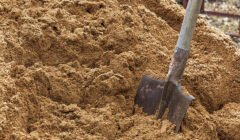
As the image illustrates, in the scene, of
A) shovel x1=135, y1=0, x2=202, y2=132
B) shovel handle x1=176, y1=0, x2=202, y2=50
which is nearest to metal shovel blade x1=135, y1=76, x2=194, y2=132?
shovel x1=135, y1=0, x2=202, y2=132

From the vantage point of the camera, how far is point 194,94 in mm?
3078

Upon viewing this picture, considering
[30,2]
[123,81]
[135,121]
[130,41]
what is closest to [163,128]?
[135,121]

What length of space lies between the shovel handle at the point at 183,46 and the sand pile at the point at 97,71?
6.3 inches

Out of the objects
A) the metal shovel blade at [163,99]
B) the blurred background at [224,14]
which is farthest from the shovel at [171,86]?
the blurred background at [224,14]

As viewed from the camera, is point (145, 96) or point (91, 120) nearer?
point (91, 120)

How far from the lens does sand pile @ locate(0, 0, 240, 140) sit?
2670mm

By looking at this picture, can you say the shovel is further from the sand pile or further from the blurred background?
the blurred background

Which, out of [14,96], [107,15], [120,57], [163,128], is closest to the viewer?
[14,96]

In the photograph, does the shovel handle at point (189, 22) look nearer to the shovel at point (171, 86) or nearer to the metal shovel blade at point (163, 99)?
the shovel at point (171, 86)

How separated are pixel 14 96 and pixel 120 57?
0.74 meters

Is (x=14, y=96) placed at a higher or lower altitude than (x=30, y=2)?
lower

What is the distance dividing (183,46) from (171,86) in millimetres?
247

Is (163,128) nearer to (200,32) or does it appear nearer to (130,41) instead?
(130,41)

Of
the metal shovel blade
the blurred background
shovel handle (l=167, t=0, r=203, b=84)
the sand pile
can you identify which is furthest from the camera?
the blurred background
